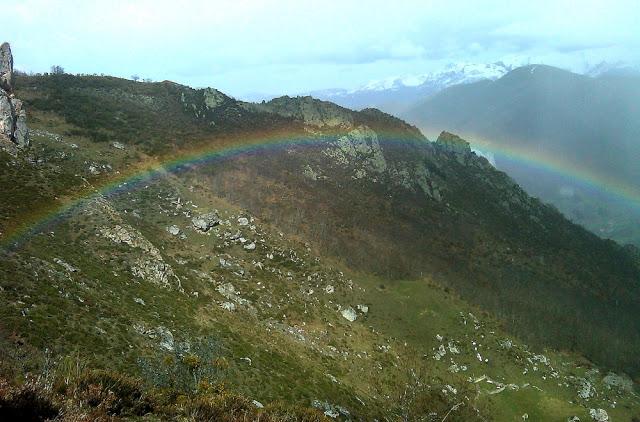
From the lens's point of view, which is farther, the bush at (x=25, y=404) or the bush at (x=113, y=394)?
the bush at (x=113, y=394)

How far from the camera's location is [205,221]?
66750 mm

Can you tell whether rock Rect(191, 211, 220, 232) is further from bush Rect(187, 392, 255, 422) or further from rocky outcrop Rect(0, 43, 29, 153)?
bush Rect(187, 392, 255, 422)

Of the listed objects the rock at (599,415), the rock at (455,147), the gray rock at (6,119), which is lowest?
the rock at (599,415)

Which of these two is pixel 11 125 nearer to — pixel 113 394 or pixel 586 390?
pixel 113 394

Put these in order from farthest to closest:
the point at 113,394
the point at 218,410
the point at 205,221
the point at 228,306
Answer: the point at 205,221, the point at 228,306, the point at 218,410, the point at 113,394

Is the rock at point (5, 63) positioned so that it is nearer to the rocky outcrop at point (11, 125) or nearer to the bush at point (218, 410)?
the rocky outcrop at point (11, 125)

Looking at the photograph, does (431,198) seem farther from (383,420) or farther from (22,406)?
(22,406)

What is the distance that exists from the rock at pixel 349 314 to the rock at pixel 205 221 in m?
24.4

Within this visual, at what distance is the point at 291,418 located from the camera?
1875 centimetres

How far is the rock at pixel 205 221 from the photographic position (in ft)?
215

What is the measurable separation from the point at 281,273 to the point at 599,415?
5323cm

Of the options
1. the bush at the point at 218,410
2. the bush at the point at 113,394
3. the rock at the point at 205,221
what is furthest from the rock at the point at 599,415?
the bush at the point at 113,394

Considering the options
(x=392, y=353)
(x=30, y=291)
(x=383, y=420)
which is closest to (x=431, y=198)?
(x=392, y=353)

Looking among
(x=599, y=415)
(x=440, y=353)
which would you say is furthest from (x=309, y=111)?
(x=599, y=415)
